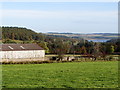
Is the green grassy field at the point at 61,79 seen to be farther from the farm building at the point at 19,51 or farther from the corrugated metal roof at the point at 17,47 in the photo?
the corrugated metal roof at the point at 17,47

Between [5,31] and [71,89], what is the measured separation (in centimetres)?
9764

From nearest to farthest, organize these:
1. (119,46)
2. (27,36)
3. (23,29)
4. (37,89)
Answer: (37,89), (119,46), (27,36), (23,29)

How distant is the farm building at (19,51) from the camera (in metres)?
53.3

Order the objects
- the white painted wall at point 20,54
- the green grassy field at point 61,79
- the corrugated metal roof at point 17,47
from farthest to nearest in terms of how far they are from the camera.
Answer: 1. the corrugated metal roof at point 17,47
2. the white painted wall at point 20,54
3. the green grassy field at point 61,79

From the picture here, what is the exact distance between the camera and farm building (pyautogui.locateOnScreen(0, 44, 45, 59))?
53.3m

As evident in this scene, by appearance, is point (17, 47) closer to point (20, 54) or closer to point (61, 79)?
point (20, 54)

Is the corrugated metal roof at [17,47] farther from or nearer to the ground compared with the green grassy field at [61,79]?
nearer to the ground

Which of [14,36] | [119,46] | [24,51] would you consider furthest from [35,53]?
[14,36]

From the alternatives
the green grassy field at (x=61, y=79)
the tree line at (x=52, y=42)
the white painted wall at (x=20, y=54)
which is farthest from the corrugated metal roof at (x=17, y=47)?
the green grassy field at (x=61, y=79)

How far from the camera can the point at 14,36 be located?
4124 inches

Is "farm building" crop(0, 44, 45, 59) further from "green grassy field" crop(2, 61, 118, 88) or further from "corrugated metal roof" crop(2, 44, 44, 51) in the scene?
"green grassy field" crop(2, 61, 118, 88)

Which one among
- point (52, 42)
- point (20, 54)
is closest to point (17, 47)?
point (20, 54)

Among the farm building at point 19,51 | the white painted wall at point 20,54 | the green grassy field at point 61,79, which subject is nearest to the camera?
the green grassy field at point 61,79

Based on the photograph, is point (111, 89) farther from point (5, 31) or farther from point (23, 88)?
point (5, 31)
